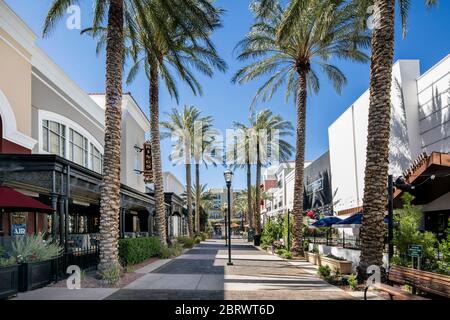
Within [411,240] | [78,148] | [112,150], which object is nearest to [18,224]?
[112,150]

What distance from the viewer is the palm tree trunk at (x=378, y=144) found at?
13.0 meters

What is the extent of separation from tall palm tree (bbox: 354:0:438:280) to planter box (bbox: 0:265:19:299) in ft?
30.3

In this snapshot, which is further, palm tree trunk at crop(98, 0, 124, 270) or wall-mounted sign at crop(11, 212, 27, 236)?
wall-mounted sign at crop(11, 212, 27, 236)

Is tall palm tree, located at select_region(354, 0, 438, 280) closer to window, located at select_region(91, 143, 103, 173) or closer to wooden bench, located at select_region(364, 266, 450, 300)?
wooden bench, located at select_region(364, 266, 450, 300)

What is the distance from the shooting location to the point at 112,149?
1462 centimetres

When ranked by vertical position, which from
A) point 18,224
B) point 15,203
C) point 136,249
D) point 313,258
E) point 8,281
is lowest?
point 313,258

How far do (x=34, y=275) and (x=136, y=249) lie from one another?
6899 millimetres

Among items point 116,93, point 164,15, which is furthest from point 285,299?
point 164,15

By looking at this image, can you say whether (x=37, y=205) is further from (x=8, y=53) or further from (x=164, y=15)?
(x=164, y=15)

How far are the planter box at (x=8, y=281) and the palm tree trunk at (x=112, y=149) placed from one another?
325cm

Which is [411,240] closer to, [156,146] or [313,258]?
[313,258]

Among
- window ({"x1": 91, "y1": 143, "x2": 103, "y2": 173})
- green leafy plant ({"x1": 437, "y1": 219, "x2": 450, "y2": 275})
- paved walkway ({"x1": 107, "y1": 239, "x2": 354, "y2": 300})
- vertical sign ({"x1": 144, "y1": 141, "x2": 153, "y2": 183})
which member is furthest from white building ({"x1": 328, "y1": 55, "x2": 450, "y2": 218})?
window ({"x1": 91, "y1": 143, "x2": 103, "y2": 173})

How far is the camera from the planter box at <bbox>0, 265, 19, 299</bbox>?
10.5 m

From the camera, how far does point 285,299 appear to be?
35.9 ft
